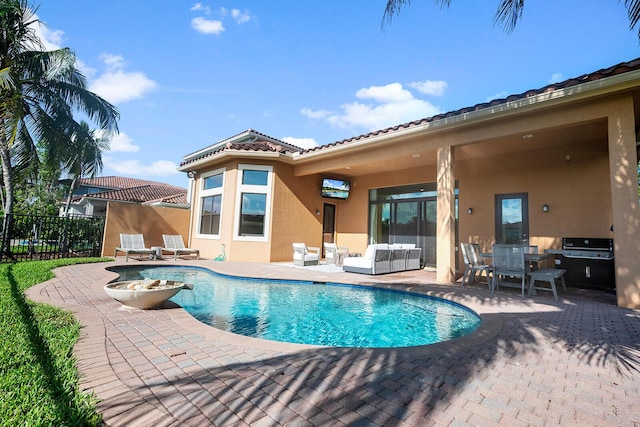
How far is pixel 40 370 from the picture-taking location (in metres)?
2.41

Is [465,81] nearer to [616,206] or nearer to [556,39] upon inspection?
[556,39]

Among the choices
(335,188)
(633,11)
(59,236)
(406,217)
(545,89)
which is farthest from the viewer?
(335,188)

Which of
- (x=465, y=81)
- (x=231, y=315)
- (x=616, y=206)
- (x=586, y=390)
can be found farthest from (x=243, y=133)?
(x=586, y=390)

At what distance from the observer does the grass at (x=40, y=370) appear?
5.96ft

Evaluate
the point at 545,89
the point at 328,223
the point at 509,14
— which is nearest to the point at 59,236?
the point at 328,223

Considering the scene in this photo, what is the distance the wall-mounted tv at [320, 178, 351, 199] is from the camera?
13.1m

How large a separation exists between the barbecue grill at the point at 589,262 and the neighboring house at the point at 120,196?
16263 mm

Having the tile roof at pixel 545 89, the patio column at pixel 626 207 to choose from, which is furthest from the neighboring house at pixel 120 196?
the patio column at pixel 626 207

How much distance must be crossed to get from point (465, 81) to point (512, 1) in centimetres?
402

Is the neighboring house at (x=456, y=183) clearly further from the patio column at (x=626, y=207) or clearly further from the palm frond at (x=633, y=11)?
the palm frond at (x=633, y=11)

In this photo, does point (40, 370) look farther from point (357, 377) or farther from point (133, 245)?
point (133, 245)

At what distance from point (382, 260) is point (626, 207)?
220 inches

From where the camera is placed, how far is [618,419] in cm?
207

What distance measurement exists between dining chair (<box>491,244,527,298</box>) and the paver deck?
2.17 metres
